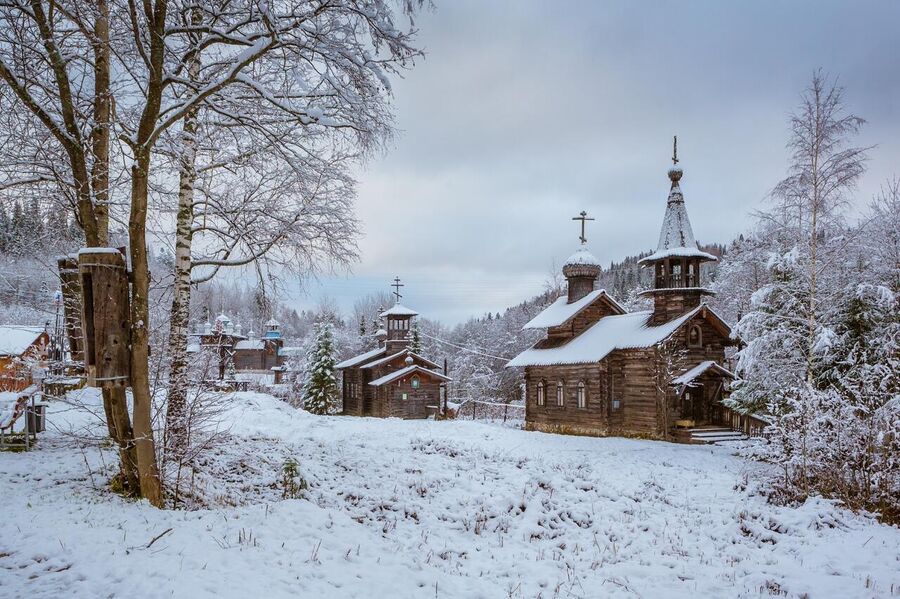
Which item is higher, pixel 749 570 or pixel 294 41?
pixel 294 41

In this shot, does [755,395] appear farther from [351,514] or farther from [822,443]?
[351,514]

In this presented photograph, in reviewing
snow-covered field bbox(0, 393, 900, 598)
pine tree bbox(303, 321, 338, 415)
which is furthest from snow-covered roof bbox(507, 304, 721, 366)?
pine tree bbox(303, 321, 338, 415)

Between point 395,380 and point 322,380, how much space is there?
7.30m

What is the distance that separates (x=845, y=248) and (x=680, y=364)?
8632 mm

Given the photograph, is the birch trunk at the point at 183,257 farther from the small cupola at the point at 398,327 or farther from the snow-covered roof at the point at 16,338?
the small cupola at the point at 398,327

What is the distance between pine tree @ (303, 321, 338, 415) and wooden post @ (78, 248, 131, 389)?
33960 mm

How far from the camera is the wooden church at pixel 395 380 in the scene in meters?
36.6

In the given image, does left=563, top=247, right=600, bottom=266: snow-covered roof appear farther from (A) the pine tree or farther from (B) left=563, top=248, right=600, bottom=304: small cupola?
(A) the pine tree

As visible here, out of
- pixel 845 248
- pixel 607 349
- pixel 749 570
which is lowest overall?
pixel 749 570

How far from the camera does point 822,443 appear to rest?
431 inches

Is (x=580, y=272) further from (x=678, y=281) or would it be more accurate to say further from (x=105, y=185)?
(x=105, y=185)

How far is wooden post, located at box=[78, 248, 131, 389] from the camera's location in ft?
20.1

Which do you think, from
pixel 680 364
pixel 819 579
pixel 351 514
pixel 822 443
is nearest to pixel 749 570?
pixel 819 579

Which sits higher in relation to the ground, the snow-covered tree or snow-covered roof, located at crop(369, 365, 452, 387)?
the snow-covered tree
